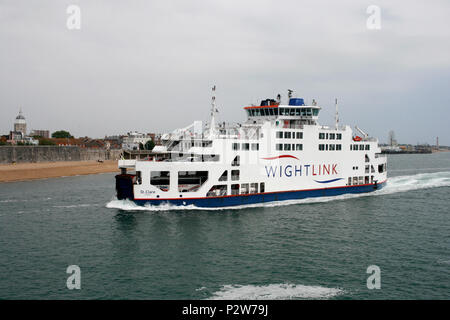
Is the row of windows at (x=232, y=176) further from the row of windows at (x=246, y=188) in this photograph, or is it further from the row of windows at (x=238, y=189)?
the row of windows at (x=246, y=188)

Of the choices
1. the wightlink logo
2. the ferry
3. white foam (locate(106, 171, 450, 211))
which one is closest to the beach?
white foam (locate(106, 171, 450, 211))

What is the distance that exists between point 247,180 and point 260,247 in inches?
451

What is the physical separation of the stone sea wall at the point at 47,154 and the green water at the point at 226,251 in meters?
51.9

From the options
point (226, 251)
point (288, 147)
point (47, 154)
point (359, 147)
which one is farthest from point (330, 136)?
point (47, 154)

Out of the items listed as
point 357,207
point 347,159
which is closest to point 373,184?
point 347,159

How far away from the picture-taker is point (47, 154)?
88.1 m

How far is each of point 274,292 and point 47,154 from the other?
8449 centimetres

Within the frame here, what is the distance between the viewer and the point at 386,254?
70.1ft

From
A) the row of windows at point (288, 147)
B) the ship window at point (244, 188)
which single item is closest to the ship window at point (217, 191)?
the ship window at point (244, 188)

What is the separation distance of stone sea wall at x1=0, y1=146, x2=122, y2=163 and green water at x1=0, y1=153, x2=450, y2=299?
51.9 meters

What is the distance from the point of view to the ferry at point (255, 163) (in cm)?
3120

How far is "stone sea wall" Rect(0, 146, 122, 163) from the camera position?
80062 millimetres

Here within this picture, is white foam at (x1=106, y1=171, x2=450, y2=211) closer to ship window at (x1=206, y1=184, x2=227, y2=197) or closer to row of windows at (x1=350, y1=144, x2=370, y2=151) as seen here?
ship window at (x1=206, y1=184, x2=227, y2=197)
